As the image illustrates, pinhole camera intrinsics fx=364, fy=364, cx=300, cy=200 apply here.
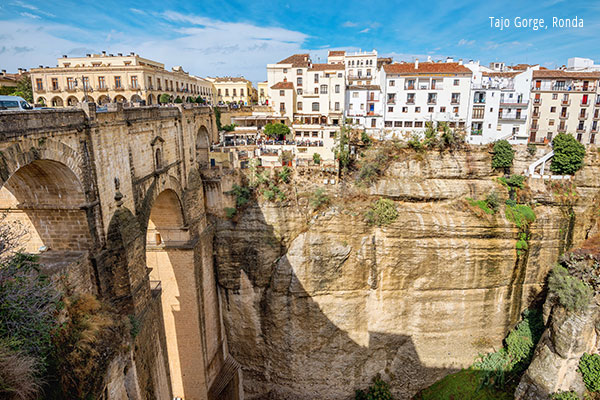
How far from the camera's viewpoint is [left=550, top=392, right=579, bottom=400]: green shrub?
16375 mm

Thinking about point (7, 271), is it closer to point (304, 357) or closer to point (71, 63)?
point (304, 357)

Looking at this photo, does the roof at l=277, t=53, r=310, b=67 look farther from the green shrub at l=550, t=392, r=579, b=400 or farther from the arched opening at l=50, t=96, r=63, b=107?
the green shrub at l=550, t=392, r=579, b=400

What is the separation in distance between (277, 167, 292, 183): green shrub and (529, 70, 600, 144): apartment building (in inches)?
852

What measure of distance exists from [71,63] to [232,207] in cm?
2307

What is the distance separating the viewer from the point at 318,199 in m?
18.8

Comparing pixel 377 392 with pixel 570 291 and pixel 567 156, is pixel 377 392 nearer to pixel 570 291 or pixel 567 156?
pixel 570 291

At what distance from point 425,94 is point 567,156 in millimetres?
9795

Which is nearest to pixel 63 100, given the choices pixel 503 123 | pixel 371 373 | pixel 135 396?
pixel 135 396

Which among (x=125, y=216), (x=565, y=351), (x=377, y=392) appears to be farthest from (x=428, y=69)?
(x=125, y=216)

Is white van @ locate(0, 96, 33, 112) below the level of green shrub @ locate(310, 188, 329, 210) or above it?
above

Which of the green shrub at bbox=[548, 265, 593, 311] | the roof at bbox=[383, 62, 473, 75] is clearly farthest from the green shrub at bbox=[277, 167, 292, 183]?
the green shrub at bbox=[548, 265, 593, 311]

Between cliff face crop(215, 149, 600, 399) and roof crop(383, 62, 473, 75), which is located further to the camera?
roof crop(383, 62, 473, 75)

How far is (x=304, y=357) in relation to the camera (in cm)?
1922

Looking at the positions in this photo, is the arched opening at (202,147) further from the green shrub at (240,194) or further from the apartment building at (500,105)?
the apartment building at (500,105)
